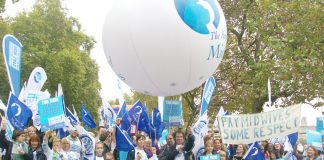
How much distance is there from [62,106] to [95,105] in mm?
32774

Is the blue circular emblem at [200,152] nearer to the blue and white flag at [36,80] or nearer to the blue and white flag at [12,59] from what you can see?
the blue and white flag at [12,59]

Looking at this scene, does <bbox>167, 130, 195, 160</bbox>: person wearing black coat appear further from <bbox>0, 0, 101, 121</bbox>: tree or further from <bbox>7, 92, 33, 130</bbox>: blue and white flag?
<bbox>0, 0, 101, 121</bbox>: tree

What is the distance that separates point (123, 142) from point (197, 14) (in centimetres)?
360

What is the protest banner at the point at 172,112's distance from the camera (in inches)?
368

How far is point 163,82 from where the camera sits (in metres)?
8.26

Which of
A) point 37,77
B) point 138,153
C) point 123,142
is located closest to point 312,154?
point 138,153

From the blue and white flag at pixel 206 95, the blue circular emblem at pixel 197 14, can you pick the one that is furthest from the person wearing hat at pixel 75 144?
the blue circular emblem at pixel 197 14

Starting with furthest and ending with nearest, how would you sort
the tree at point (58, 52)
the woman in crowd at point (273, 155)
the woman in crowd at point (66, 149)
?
1. the tree at point (58, 52)
2. the woman in crowd at point (273, 155)
3. the woman in crowd at point (66, 149)

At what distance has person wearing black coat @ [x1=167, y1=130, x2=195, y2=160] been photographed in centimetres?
933

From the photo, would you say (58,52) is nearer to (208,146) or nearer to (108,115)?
(108,115)

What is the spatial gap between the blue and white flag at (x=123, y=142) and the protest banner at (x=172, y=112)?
1380mm

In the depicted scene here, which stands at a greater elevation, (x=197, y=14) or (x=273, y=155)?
(x=197, y=14)

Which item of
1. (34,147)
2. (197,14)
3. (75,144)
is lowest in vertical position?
(34,147)

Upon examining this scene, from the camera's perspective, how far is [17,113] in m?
10.4
